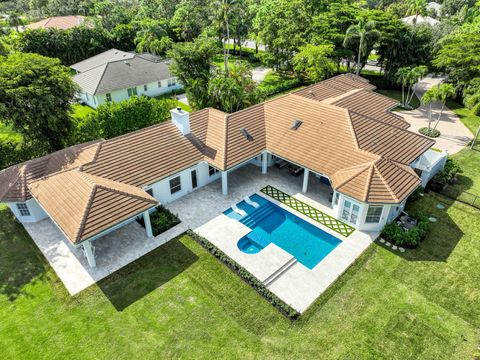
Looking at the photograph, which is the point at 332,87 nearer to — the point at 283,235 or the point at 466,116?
the point at 466,116

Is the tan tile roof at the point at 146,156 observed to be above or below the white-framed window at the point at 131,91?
above

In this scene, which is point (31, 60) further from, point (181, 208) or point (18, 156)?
point (181, 208)

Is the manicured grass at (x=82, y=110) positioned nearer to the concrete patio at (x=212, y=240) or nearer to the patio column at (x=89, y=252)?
the concrete patio at (x=212, y=240)

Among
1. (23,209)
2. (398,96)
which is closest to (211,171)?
(23,209)

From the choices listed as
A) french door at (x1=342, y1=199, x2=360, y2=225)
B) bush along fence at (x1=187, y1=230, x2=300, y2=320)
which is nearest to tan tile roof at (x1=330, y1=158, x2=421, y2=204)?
french door at (x1=342, y1=199, x2=360, y2=225)

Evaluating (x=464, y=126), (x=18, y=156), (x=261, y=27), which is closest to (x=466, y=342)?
(x=464, y=126)

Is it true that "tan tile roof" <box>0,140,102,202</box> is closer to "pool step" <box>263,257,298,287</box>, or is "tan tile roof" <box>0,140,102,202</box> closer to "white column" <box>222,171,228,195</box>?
"white column" <box>222,171,228,195</box>

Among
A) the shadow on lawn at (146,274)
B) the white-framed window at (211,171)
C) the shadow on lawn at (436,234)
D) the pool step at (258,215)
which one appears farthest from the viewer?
the white-framed window at (211,171)

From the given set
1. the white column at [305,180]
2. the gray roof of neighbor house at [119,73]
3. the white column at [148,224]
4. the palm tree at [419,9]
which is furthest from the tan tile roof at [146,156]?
the palm tree at [419,9]
